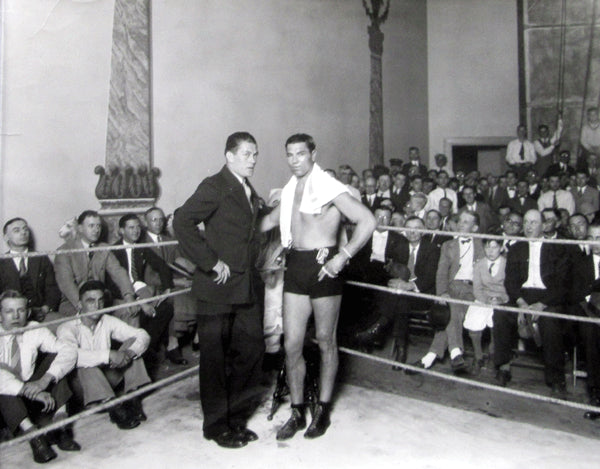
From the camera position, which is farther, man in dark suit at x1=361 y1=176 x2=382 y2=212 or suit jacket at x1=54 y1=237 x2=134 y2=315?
man in dark suit at x1=361 y1=176 x2=382 y2=212

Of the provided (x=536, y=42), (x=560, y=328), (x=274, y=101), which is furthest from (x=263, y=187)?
(x=536, y=42)

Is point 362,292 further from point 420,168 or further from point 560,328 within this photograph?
point 420,168

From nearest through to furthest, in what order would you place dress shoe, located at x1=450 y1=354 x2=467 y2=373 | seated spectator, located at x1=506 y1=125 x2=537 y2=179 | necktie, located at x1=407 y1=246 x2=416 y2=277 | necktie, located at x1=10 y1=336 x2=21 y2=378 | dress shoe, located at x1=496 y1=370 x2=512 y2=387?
necktie, located at x1=10 y1=336 x2=21 y2=378
dress shoe, located at x1=496 y1=370 x2=512 y2=387
dress shoe, located at x1=450 y1=354 x2=467 y2=373
necktie, located at x1=407 y1=246 x2=416 y2=277
seated spectator, located at x1=506 y1=125 x2=537 y2=179

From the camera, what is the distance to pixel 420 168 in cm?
889

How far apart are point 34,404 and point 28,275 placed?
3.94 feet

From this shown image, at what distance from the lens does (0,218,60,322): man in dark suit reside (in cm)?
390

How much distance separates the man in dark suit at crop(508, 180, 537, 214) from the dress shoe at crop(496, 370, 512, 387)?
11.7 ft

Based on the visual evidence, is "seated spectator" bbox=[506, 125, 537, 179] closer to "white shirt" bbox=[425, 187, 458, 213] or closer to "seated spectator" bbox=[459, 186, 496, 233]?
"white shirt" bbox=[425, 187, 458, 213]

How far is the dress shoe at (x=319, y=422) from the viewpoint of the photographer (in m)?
2.72

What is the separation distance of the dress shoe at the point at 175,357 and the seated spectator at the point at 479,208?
3.89 meters

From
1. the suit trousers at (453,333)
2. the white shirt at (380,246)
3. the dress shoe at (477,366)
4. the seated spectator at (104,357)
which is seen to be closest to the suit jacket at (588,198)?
the white shirt at (380,246)

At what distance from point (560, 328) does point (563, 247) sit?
0.58 metres

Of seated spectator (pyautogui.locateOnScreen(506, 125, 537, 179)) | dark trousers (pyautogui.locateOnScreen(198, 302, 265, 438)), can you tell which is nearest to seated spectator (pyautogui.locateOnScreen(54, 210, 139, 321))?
dark trousers (pyautogui.locateOnScreen(198, 302, 265, 438))

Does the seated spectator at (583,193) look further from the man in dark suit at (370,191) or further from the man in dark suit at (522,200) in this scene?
the man in dark suit at (370,191)
